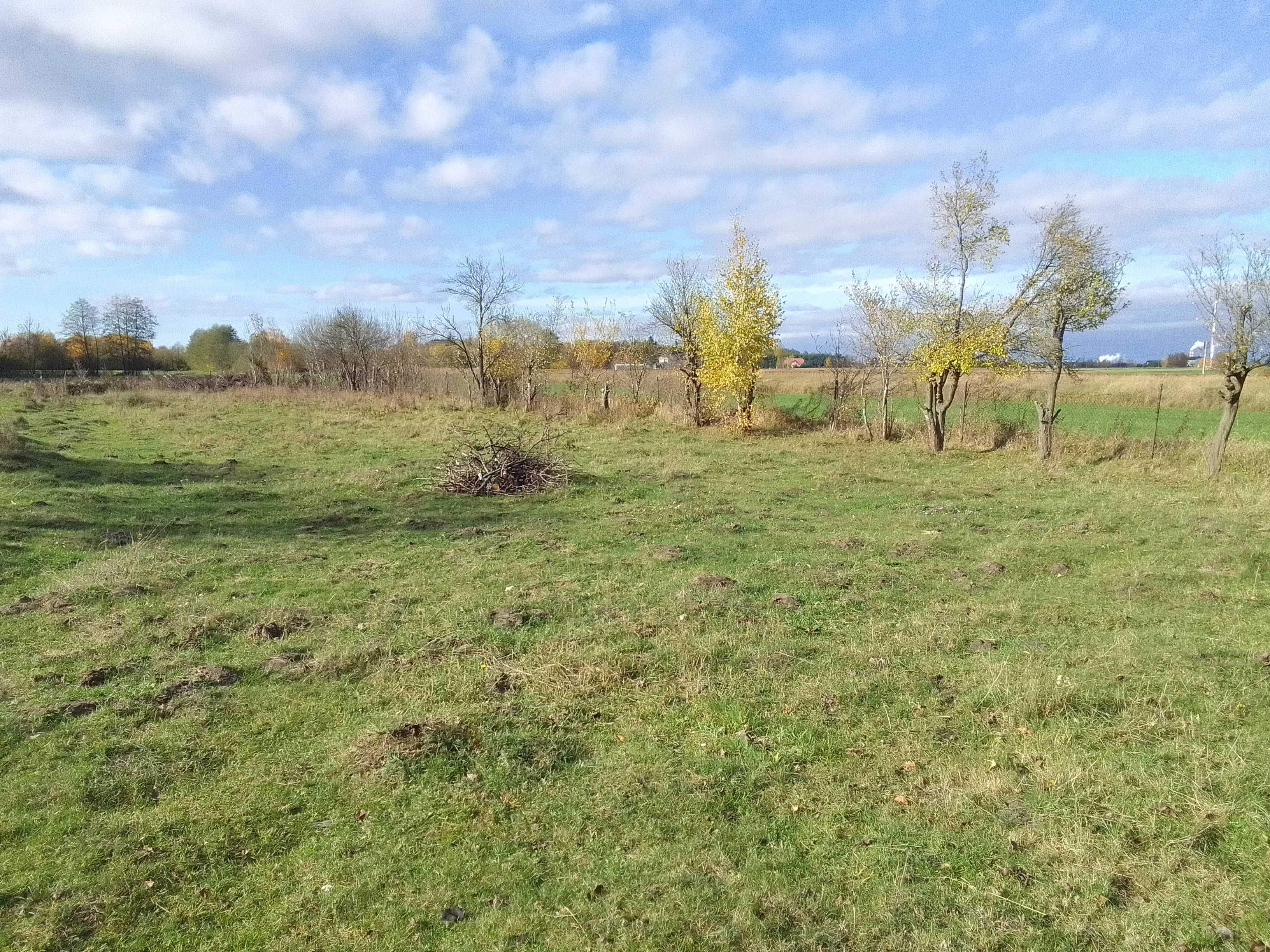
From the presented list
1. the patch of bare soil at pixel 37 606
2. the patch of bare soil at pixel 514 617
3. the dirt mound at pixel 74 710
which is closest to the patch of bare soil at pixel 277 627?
the dirt mound at pixel 74 710

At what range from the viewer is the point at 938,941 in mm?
3123

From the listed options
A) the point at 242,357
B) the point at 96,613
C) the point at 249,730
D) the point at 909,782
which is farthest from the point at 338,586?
the point at 242,357

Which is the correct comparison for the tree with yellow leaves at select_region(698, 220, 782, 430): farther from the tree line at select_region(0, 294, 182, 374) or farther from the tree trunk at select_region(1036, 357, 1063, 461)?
the tree line at select_region(0, 294, 182, 374)

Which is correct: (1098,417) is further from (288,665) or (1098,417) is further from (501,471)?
(288,665)

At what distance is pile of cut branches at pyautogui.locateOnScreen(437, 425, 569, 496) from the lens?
45.3 feet

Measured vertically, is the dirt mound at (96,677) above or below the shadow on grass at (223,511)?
below

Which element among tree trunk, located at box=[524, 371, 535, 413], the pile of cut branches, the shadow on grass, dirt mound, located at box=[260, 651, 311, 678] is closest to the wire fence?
tree trunk, located at box=[524, 371, 535, 413]

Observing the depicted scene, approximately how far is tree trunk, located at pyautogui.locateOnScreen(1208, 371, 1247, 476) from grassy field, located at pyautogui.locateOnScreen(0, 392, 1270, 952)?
19.8 feet

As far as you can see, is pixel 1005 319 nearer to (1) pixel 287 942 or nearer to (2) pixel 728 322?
(2) pixel 728 322

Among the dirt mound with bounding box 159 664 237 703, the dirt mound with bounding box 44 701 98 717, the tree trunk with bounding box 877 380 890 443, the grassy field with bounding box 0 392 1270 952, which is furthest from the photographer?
the tree trunk with bounding box 877 380 890 443

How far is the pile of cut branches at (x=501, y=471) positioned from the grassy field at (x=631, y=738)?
3177 millimetres

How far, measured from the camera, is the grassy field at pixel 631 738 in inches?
132


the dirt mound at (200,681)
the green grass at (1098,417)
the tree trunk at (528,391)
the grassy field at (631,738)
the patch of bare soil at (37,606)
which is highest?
the tree trunk at (528,391)

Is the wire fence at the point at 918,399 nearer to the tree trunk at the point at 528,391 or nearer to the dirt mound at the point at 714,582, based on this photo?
the tree trunk at the point at 528,391
